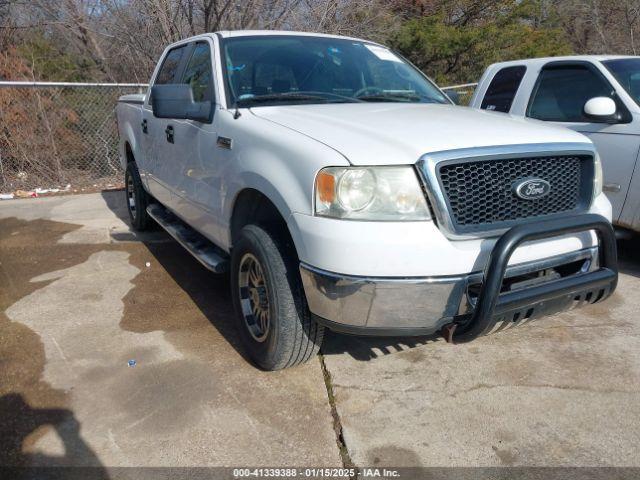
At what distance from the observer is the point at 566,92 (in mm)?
5164

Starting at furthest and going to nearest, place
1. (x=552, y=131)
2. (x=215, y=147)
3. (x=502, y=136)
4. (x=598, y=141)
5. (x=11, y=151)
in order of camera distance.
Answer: (x=11, y=151)
(x=598, y=141)
(x=215, y=147)
(x=552, y=131)
(x=502, y=136)

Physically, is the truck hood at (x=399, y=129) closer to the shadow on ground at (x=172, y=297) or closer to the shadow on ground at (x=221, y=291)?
the shadow on ground at (x=221, y=291)

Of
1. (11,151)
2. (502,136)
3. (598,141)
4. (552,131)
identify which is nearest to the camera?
(502,136)

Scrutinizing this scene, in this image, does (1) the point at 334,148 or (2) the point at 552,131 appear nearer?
(1) the point at 334,148

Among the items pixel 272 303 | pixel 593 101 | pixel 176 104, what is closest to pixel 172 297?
pixel 176 104

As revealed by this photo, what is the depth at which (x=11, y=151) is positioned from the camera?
8898 mm

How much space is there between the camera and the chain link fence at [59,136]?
8.80 metres

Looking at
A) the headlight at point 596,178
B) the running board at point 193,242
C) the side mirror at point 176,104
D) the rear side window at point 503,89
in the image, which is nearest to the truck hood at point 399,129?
the headlight at point 596,178

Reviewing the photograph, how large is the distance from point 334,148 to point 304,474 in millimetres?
1448

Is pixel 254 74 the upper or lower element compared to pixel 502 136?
upper

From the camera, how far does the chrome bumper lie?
2.35 m

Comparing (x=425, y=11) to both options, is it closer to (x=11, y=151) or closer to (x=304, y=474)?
(x=11, y=151)

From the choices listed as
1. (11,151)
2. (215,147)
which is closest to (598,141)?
(215,147)

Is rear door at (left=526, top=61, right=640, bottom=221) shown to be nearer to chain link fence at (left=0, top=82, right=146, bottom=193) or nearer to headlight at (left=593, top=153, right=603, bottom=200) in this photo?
headlight at (left=593, top=153, right=603, bottom=200)
